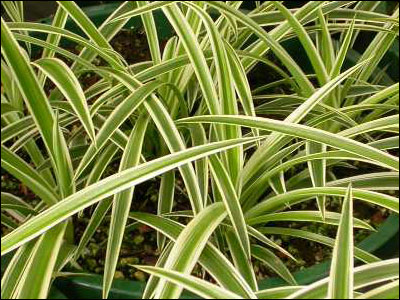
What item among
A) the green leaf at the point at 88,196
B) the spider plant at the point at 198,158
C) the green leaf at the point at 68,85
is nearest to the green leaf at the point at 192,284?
the spider plant at the point at 198,158

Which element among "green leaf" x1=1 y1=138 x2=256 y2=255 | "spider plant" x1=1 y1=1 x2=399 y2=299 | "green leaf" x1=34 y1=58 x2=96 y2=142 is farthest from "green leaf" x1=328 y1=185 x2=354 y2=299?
"green leaf" x1=34 y1=58 x2=96 y2=142

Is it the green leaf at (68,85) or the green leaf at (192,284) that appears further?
the green leaf at (68,85)

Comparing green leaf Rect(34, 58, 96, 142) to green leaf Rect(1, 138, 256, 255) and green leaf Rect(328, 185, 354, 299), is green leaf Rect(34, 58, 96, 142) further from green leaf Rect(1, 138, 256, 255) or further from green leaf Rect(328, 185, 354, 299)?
green leaf Rect(328, 185, 354, 299)

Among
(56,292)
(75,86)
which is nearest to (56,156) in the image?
(75,86)

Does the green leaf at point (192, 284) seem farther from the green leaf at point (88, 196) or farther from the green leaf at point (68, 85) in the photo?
the green leaf at point (68, 85)

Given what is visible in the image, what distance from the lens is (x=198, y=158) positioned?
26.5 inches

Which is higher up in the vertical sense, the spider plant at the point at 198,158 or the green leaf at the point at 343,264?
the spider plant at the point at 198,158

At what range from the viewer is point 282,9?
2.76 ft

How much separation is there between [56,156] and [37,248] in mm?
135

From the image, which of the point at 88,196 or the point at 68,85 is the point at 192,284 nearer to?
the point at 88,196

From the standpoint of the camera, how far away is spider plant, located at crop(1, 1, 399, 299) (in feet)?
2.09

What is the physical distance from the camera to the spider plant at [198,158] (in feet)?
2.09

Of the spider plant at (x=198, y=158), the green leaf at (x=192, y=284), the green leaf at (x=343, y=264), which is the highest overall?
the spider plant at (x=198, y=158)

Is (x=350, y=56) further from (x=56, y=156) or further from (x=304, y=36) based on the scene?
(x=56, y=156)
